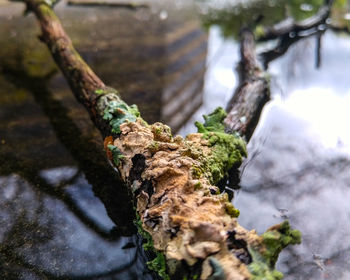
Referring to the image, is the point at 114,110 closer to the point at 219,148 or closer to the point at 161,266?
the point at 219,148

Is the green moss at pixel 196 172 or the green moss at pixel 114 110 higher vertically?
the green moss at pixel 114 110

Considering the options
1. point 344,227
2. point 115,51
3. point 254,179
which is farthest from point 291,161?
point 115,51

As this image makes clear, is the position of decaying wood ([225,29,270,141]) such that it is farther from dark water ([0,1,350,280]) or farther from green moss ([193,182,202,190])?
green moss ([193,182,202,190])

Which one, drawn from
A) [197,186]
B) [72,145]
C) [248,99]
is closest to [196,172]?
[197,186]

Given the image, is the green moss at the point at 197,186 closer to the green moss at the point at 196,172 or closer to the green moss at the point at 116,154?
the green moss at the point at 196,172

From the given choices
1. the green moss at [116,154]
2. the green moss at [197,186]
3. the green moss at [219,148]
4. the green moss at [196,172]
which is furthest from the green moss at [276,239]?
the green moss at [116,154]

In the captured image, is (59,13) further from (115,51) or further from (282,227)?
(282,227)

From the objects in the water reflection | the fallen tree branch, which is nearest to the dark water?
the water reflection

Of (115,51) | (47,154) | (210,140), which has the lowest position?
(47,154)
